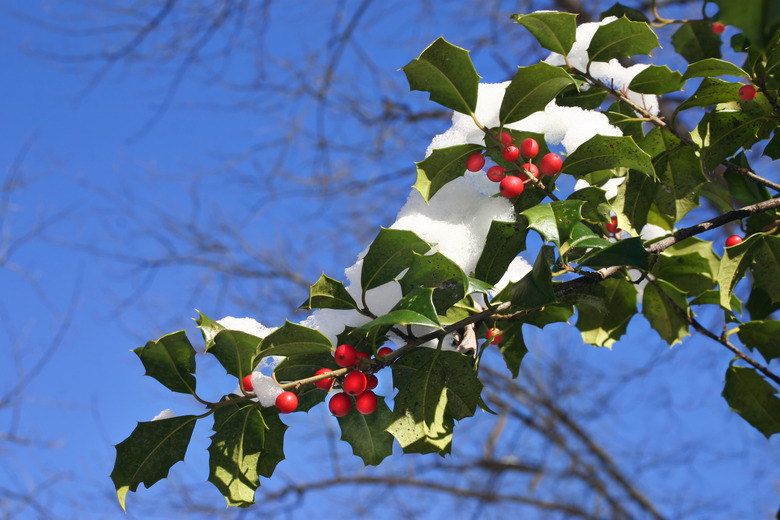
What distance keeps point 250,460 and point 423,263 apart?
395mm

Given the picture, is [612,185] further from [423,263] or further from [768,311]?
[423,263]

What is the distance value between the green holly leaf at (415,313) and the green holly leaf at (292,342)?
95 millimetres

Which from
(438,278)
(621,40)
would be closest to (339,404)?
(438,278)

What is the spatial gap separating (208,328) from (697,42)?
1.28 metres

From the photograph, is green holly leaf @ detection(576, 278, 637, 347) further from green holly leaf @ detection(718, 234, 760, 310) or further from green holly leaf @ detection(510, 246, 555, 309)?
green holly leaf @ detection(510, 246, 555, 309)

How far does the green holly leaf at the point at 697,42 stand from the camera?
142 centimetres

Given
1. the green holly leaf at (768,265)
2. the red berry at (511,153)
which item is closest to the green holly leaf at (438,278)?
the red berry at (511,153)

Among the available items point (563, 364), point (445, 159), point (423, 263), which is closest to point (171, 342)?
point (423, 263)

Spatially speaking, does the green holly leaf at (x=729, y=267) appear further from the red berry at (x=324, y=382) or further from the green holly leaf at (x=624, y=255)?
the red berry at (x=324, y=382)

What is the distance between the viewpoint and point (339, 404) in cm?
93

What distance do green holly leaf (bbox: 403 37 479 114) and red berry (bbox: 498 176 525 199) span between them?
13 centimetres

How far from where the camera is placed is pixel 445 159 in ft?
3.23

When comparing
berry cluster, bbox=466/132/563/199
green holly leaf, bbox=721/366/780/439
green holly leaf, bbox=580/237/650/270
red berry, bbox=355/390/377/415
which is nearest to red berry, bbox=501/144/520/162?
berry cluster, bbox=466/132/563/199

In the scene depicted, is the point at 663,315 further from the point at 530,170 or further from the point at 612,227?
the point at 530,170
